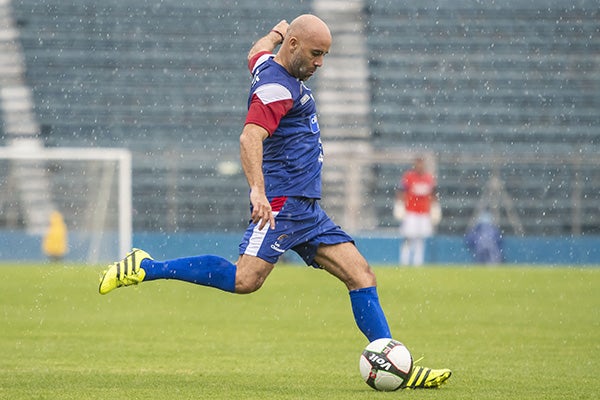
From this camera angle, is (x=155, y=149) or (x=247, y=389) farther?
(x=155, y=149)

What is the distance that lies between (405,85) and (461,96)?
107 cm

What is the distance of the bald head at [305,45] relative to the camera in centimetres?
576

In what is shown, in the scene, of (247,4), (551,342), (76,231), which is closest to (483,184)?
(247,4)

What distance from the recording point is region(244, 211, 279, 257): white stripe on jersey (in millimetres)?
5879

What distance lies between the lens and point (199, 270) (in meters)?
5.97

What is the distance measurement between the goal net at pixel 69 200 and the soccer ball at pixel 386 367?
38.9ft

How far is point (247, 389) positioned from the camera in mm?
5730

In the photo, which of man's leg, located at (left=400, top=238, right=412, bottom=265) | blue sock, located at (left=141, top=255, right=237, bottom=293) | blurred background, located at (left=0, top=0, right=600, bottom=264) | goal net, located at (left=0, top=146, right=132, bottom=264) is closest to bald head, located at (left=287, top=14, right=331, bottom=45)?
blue sock, located at (left=141, top=255, right=237, bottom=293)

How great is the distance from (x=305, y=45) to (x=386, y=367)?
1.60 meters

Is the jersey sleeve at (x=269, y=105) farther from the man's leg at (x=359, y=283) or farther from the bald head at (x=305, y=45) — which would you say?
the man's leg at (x=359, y=283)

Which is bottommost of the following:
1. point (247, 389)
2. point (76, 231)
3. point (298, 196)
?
point (76, 231)

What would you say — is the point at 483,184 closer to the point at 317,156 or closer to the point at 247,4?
the point at 247,4

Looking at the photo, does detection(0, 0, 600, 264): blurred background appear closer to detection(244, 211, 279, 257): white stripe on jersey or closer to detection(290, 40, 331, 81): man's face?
detection(244, 211, 279, 257): white stripe on jersey

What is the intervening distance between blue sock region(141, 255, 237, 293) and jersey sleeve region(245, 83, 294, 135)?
0.75 meters
